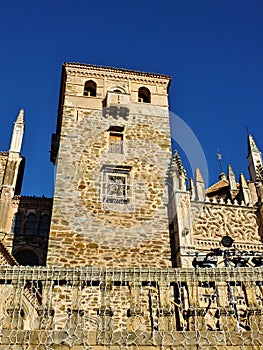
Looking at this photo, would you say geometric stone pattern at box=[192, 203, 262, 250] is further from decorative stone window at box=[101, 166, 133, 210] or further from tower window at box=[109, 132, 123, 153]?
tower window at box=[109, 132, 123, 153]

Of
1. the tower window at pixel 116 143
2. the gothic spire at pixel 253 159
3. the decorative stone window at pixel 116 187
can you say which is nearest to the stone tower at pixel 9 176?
the decorative stone window at pixel 116 187

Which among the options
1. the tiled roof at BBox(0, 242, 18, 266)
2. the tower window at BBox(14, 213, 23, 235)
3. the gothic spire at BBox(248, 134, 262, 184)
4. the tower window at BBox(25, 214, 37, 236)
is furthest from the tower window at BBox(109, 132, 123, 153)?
the gothic spire at BBox(248, 134, 262, 184)

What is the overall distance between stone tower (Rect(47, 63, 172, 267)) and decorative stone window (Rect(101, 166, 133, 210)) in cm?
4

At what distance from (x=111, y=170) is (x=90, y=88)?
523 centimetres

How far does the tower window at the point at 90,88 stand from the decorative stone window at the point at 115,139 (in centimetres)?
254

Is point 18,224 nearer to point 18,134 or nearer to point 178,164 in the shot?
point 18,134

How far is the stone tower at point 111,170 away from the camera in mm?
13672

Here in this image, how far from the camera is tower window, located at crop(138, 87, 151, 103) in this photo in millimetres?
18781

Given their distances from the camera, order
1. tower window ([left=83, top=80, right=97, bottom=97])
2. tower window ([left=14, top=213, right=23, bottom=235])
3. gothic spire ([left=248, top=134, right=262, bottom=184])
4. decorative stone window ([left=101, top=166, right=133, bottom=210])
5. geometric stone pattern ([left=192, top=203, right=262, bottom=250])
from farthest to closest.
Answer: gothic spire ([left=248, top=134, right=262, bottom=184]), tower window ([left=14, top=213, right=23, bottom=235]), tower window ([left=83, top=80, right=97, bottom=97]), geometric stone pattern ([left=192, top=203, right=262, bottom=250]), decorative stone window ([left=101, top=166, right=133, bottom=210])

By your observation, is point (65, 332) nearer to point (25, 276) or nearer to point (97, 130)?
point (25, 276)

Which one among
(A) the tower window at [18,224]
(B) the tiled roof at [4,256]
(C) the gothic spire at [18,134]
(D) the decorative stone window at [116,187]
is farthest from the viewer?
(C) the gothic spire at [18,134]

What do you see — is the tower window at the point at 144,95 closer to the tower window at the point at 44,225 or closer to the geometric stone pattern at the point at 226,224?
the geometric stone pattern at the point at 226,224

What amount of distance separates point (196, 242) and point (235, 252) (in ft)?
5.13

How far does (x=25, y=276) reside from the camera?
568 cm
